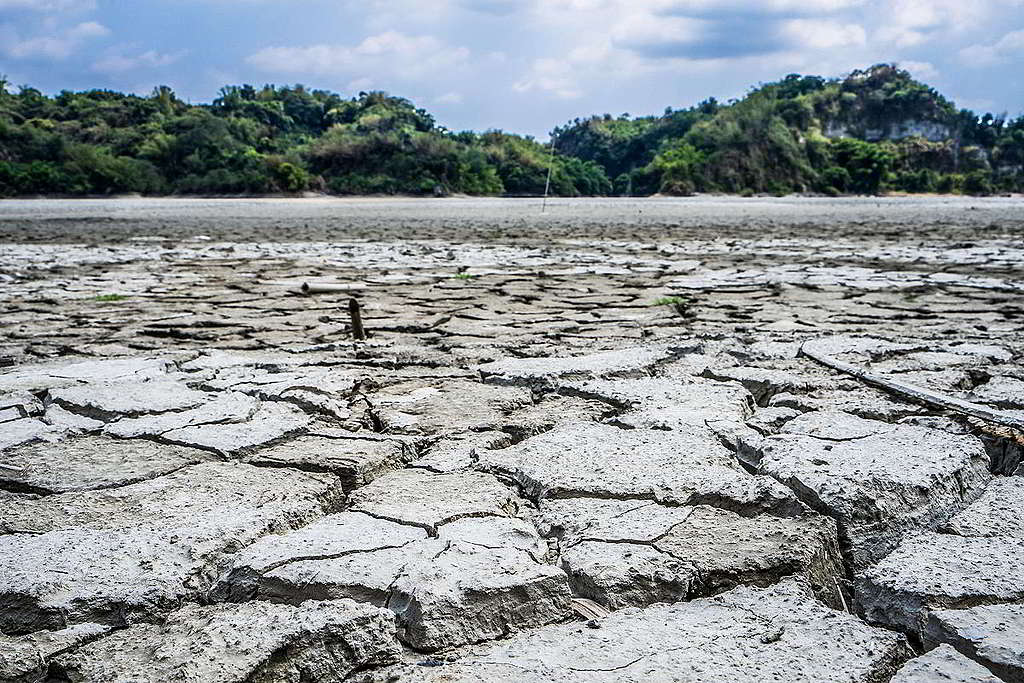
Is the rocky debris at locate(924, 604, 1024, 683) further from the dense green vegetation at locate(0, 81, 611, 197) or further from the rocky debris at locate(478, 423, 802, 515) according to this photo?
the dense green vegetation at locate(0, 81, 611, 197)

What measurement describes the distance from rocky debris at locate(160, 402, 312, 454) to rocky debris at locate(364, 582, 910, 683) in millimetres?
891

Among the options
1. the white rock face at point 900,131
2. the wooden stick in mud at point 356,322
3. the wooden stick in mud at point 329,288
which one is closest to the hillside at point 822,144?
the white rock face at point 900,131

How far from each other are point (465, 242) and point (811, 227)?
4976 mm

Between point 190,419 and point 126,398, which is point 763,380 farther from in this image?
point 126,398

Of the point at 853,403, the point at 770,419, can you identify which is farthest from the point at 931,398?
the point at 770,419

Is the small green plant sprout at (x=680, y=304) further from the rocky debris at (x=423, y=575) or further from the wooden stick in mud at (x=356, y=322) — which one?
the rocky debris at (x=423, y=575)

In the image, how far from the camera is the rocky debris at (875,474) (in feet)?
4.55

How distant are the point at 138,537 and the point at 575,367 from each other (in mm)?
1381

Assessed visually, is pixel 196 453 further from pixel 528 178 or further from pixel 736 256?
pixel 528 178

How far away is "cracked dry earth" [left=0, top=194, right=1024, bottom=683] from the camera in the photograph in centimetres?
107

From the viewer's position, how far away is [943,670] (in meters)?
0.99

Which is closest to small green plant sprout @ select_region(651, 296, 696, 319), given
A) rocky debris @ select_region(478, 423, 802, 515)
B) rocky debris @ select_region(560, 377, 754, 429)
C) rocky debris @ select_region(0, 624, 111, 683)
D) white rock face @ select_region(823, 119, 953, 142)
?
rocky debris @ select_region(560, 377, 754, 429)

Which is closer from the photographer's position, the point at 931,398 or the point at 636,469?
the point at 636,469

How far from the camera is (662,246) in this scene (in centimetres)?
737
